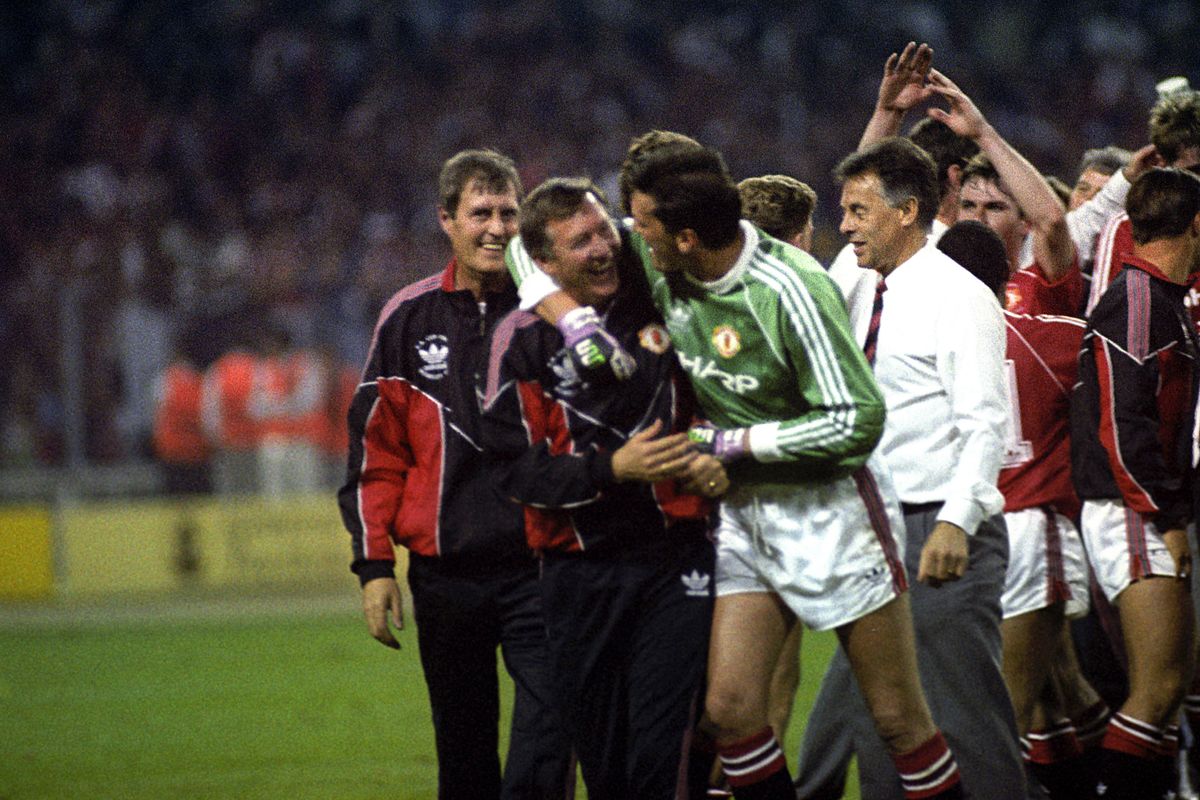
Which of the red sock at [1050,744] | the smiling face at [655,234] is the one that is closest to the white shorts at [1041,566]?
the red sock at [1050,744]

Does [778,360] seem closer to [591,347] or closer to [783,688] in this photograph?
[591,347]

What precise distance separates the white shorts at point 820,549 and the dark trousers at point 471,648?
800 millimetres

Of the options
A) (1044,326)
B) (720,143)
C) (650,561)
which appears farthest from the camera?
(720,143)

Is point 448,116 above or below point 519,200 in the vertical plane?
above

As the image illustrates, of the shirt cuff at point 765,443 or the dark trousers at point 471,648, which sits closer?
the shirt cuff at point 765,443

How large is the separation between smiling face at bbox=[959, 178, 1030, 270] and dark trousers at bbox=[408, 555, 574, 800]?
2.16 metres

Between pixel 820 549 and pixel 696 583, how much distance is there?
35 cm

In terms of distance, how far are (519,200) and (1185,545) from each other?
2.34 m

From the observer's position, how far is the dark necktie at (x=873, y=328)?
5.09m

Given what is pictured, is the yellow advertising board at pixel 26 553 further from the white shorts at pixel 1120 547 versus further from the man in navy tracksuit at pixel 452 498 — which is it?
the white shorts at pixel 1120 547

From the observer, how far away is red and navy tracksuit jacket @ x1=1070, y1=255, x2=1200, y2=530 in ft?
17.4

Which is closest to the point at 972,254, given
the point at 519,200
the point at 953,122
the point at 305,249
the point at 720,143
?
the point at 953,122

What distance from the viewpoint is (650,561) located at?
175 inches

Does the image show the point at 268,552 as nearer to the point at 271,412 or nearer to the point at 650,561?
the point at 271,412
